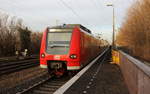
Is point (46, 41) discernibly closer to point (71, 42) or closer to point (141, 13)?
point (71, 42)

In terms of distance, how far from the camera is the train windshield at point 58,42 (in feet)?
40.4

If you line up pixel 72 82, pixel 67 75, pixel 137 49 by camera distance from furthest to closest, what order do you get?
1. pixel 137 49
2. pixel 67 75
3. pixel 72 82

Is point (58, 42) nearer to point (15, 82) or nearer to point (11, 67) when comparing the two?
point (15, 82)

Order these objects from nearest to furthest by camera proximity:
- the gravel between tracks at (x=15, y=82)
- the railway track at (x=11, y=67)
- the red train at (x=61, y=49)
A: the gravel between tracks at (x=15, y=82) < the red train at (x=61, y=49) < the railway track at (x=11, y=67)

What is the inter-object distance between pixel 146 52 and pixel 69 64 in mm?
26763

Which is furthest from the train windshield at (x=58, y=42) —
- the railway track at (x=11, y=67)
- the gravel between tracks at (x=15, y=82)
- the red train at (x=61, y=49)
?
the railway track at (x=11, y=67)

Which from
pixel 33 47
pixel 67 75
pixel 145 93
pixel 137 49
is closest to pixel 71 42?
pixel 67 75

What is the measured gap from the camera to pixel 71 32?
1265 centimetres

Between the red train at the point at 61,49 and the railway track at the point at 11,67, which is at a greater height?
the red train at the point at 61,49

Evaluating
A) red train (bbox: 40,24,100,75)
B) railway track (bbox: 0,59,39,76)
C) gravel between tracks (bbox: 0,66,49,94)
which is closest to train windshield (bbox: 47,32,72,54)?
red train (bbox: 40,24,100,75)

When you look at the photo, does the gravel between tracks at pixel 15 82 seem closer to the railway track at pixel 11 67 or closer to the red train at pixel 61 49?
the red train at pixel 61 49

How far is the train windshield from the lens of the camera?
1232cm

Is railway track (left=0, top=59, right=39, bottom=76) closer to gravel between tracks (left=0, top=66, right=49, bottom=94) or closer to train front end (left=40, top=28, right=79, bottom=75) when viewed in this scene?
gravel between tracks (left=0, top=66, right=49, bottom=94)

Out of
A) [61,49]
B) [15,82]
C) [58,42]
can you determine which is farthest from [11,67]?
[61,49]
